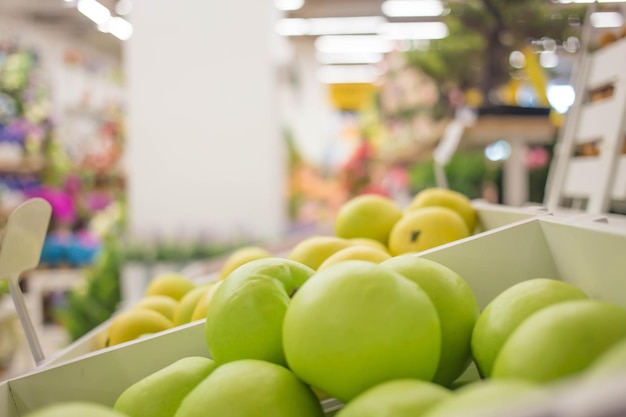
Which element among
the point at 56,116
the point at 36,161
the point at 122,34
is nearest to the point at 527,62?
the point at 122,34

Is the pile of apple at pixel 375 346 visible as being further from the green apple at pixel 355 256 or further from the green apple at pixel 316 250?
the green apple at pixel 316 250

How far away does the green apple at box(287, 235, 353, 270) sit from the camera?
3.65 feet

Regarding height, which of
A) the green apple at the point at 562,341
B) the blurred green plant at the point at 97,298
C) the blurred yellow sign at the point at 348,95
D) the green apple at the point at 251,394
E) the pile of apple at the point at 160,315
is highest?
the blurred yellow sign at the point at 348,95

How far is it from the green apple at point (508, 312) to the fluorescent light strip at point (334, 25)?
348 inches

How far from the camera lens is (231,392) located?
61 centimetres

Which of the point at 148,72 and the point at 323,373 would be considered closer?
the point at 323,373

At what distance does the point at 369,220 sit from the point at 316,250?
1.09 feet

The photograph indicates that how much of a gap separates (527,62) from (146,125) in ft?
10.0

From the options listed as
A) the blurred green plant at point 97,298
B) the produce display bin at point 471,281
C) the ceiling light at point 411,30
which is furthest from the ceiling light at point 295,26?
the produce display bin at point 471,281

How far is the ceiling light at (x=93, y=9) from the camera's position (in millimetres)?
3622

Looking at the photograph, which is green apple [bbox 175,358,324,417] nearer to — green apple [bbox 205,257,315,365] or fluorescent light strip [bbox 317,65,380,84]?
green apple [bbox 205,257,315,365]

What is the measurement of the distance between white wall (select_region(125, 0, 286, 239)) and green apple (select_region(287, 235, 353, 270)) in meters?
3.60

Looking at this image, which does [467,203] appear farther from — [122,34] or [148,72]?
[122,34]

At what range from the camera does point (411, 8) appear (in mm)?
8188
